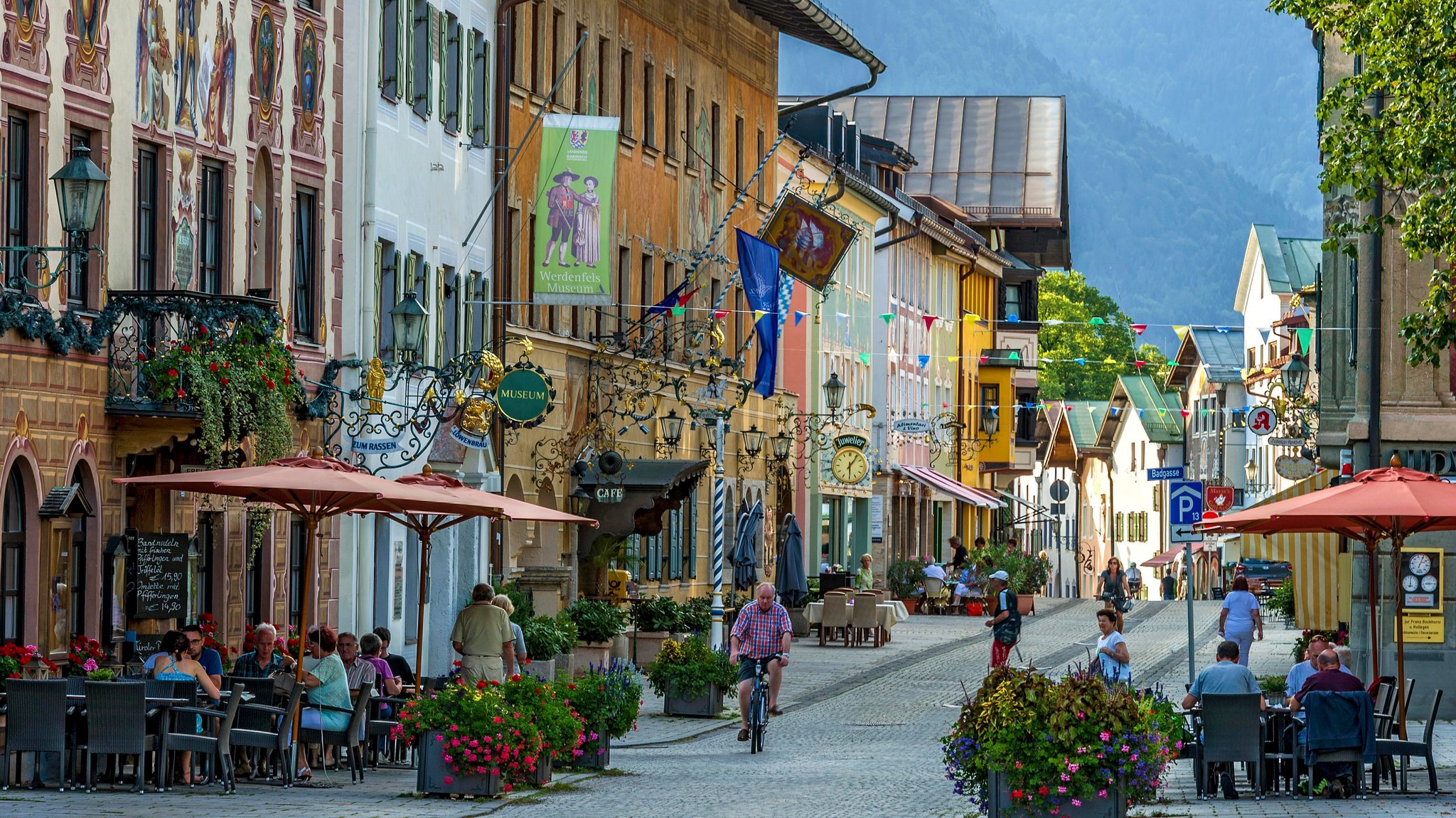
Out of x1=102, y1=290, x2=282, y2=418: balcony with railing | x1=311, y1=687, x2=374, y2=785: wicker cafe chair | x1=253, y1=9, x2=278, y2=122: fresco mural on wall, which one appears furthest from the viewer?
x1=253, y1=9, x2=278, y2=122: fresco mural on wall

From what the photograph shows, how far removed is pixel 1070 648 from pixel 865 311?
77.0 feet

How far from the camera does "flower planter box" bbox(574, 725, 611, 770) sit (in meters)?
20.4

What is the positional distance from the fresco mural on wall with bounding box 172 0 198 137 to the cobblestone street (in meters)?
7.40

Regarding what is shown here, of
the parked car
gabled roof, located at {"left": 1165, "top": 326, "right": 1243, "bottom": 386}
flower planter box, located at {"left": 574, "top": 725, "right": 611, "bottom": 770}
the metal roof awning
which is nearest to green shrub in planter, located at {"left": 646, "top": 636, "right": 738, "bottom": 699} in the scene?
flower planter box, located at {"left": 574, "top": 725, "right": 611, "bottom": 770}

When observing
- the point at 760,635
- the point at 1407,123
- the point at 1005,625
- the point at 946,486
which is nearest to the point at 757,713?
the point at 760,635

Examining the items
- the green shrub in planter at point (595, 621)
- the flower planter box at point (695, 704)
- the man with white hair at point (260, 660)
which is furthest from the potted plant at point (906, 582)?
the man with white hair at point (260, 660)

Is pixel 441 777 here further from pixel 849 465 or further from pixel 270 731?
pixel 849 465

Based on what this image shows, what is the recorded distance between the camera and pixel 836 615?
4316 centimetres

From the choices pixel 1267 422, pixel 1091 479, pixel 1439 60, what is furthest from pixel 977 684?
pixel 1091 479

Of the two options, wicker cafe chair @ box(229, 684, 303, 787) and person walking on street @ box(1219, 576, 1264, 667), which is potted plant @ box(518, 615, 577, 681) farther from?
wicker cafe chair @ box(229, 684, 303, 787)

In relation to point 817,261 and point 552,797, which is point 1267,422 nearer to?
point 817,261

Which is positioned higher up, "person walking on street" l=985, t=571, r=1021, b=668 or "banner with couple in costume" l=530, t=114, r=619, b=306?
"banner with couple in costume" l=530, t=114, r=619, b=306

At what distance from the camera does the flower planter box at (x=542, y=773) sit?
18859 mm

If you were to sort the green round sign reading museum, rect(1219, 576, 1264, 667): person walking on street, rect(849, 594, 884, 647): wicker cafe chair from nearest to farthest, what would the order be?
1. rect(1219, 576, 1264, 667): person walking on street
2. the green round sign reading museum
3. rect(849, 594, 884, 647): wicker cafe chair
